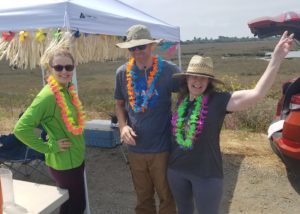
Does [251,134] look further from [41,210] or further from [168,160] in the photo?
[41,210]

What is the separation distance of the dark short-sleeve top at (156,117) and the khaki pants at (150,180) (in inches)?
2.6

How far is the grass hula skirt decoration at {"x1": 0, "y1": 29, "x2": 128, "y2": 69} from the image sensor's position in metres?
3.48

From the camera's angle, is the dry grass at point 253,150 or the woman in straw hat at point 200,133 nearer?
the woman in straw hat at point 200,133

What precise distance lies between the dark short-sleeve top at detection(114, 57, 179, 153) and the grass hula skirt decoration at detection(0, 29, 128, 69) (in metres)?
0.83

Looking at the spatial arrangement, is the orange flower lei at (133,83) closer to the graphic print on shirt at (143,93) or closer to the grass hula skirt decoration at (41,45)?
the graphic print on shirt at (143,93)

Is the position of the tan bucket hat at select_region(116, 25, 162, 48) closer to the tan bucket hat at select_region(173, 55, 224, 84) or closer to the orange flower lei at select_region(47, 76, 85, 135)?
the tan bucket hat at select_region(173, 55, 224, 84)

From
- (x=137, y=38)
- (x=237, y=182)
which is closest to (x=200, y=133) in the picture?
(x=137, y=38)

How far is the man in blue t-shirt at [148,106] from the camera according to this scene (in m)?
2.76

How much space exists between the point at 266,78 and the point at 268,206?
2.22m

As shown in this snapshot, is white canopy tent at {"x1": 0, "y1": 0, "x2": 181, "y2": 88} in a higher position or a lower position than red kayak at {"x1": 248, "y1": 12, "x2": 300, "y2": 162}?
higher

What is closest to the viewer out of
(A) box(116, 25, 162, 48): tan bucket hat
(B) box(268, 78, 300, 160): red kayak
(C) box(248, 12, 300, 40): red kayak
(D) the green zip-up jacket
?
(D) the green zip-up jacket

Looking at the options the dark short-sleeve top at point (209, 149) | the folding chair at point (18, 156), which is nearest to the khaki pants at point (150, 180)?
the dark short-sleeve top at point (209, 149)

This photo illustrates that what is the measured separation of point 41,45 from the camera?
12.7 feet

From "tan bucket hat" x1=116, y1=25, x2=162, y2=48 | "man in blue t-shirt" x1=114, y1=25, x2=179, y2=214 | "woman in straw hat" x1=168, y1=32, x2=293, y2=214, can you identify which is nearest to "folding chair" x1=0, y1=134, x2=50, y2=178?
"man in blue t-shirt" x1=114, y1=25, x2=179, y2=214
